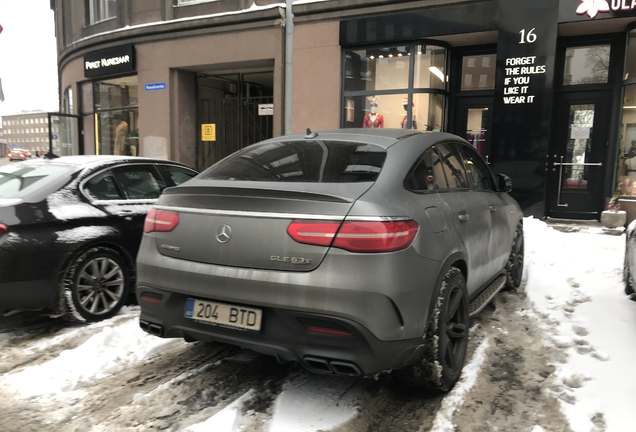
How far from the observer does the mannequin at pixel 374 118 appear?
1115cm

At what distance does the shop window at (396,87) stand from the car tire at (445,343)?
8.03 m

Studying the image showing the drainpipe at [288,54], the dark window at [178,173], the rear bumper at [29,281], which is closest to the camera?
the rear bumper at [29,281]

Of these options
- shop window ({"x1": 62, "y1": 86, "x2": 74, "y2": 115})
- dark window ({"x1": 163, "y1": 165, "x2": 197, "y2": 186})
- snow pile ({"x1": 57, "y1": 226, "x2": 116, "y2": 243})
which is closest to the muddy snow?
snow pile ({"x1": 57, "y1": 226, "x2": 116, "y2": 243})

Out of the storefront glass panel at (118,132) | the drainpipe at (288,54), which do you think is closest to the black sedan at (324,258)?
the drainpipe at (288,54)

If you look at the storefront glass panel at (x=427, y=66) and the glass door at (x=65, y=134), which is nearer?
the storefront glass panel at (x=427, y=66)

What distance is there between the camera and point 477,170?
4.31m

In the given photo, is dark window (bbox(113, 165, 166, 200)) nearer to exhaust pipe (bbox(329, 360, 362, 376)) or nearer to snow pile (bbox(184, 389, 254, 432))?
snow pile (bbox(184, 389, 254, 432))

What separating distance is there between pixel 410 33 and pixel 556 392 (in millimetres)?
9068

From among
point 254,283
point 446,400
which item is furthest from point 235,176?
point 446,400

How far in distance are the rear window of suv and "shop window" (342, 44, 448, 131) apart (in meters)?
7.91

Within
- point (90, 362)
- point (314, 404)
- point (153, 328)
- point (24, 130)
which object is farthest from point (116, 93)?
point (24, 130)

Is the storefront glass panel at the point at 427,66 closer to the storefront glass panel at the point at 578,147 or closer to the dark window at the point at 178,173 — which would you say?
the storefront glass panel at the point at 578,147

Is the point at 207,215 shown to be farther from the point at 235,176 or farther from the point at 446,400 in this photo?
the point at 446,400

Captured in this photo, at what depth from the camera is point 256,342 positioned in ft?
8.57
